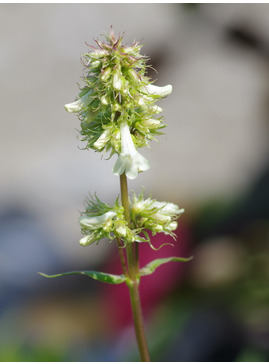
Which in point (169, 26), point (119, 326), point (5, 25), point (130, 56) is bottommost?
point (119, 326)

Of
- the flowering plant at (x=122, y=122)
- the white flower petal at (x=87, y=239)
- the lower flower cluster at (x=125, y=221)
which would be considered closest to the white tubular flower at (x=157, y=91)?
the flowering plant at (x=122, y=122)

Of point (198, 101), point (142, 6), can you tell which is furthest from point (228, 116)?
point (142, 6)

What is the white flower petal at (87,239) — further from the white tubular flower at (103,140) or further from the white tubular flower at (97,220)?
the white tubular flower at (103,140)

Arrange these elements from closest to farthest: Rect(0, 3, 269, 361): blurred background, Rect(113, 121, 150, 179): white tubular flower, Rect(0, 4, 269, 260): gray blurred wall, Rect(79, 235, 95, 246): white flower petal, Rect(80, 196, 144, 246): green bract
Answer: Rect(113, 121, 150, 179): white tubular flower
Rect(80, 196, 144, 246): green bract
Rect(79, 235, 95, 246): white flower petal
Rect(0, 3, 269, 361): blurred background
Rect(0, 4, 269, 260): gray blurred wall

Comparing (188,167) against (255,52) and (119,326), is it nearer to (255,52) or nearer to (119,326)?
(255,52)

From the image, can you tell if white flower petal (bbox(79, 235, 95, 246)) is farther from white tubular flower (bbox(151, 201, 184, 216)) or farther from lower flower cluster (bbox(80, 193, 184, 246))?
white tubular flower (bbox(151, 201, 184, 216))

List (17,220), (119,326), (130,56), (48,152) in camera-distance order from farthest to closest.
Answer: (48,152)
(17,220)
(119,326)
(130,56)

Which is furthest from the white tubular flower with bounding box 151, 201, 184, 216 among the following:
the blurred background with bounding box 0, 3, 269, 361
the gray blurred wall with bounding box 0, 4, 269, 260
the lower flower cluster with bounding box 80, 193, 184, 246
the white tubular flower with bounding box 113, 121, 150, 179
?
the gray blurred wall with bounding box 0, 4, 269, 260

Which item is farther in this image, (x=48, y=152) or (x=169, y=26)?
(x=169, y=26)
